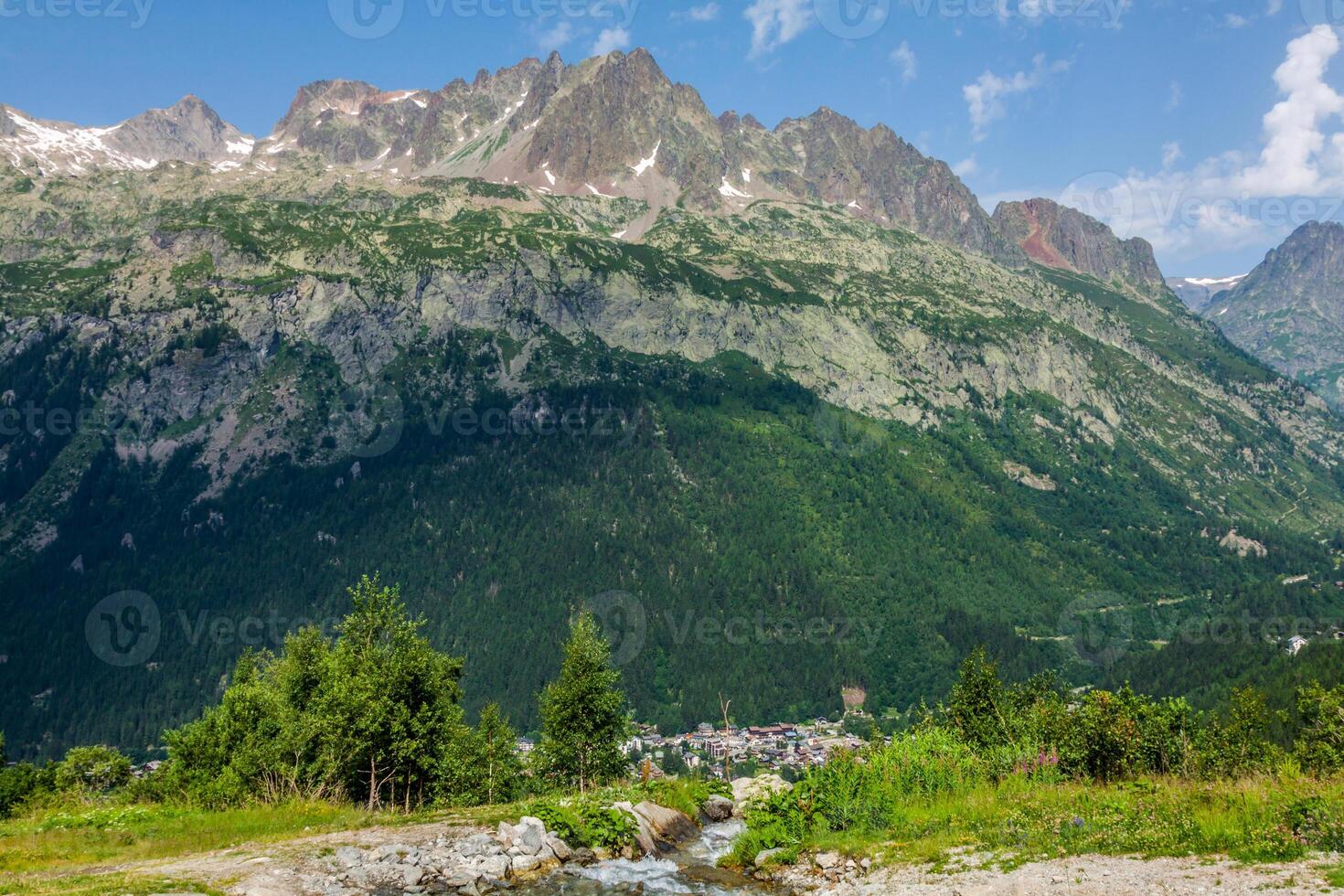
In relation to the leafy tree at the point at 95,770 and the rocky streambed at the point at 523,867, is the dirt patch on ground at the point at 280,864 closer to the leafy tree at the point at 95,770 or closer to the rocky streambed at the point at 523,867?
the rocky streambed at the point at 523,867

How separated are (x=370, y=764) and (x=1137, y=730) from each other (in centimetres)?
4304

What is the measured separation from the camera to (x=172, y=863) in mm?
32875

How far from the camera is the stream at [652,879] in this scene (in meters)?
34.8

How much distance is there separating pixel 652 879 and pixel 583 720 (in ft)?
89.1

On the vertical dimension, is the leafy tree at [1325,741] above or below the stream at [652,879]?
below

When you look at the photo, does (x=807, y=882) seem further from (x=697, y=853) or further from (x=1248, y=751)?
(x=1248, y=751)

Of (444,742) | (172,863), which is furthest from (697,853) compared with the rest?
(172,863)

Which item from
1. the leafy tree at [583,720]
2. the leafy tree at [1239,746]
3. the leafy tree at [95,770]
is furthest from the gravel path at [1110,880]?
the leafy tree at [95,770]

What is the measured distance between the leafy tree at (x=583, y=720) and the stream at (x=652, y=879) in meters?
22.2

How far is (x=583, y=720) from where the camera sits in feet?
208

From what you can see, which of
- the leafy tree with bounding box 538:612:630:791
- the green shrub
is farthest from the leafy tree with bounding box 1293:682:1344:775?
the leafy tree with bounding box 538:612:630:791

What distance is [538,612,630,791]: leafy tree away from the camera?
6331 cm

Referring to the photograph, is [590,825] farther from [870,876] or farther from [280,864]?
[870,876]

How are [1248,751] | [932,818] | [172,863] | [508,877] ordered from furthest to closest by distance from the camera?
[1248,751]
[932,818]
[508,877]
[172,863]
